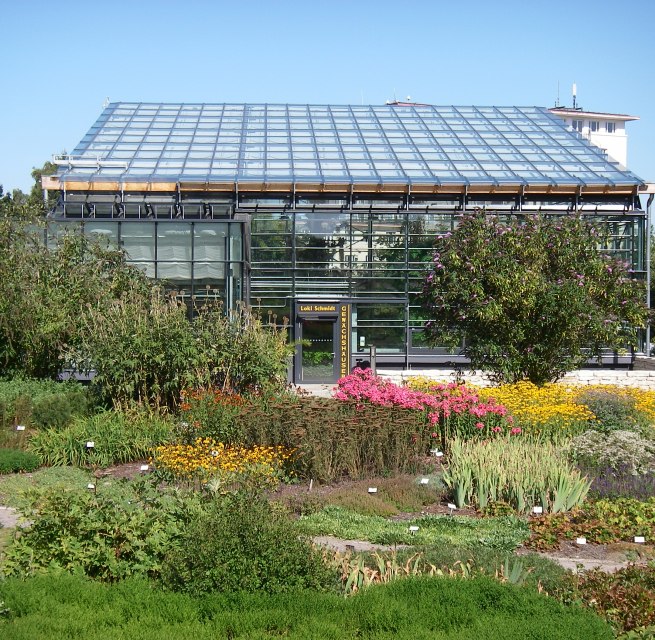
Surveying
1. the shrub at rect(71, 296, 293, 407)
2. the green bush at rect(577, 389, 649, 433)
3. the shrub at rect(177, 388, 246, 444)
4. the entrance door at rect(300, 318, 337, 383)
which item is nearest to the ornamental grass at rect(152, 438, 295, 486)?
the shrub at rect(177, 388, 246, 444)

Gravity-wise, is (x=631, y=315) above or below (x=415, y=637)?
above

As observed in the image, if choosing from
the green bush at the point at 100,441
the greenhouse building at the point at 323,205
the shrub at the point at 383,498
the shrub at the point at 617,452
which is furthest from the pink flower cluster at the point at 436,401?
the greenhouse building at the point at 323,205

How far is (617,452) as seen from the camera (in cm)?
1247

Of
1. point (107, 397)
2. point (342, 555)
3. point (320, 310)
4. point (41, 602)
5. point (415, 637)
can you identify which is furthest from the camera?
point (320, 310)

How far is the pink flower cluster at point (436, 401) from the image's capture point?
45.6 feet

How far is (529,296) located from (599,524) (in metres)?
9.33

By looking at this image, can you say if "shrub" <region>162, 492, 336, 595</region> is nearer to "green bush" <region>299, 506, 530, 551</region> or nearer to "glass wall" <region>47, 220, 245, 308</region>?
"green bush" <region>299, 506, 530, 551</region>

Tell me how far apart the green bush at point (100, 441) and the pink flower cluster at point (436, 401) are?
2925 mm

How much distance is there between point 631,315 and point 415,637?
14819 millimetres

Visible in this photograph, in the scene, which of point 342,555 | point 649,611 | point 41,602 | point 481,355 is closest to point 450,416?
point 481,355

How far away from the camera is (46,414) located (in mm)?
14797

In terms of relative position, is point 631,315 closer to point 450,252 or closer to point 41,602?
point 450,252

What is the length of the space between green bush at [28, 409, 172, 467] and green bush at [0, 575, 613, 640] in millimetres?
6871

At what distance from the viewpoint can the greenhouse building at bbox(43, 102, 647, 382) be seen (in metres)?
27.7
